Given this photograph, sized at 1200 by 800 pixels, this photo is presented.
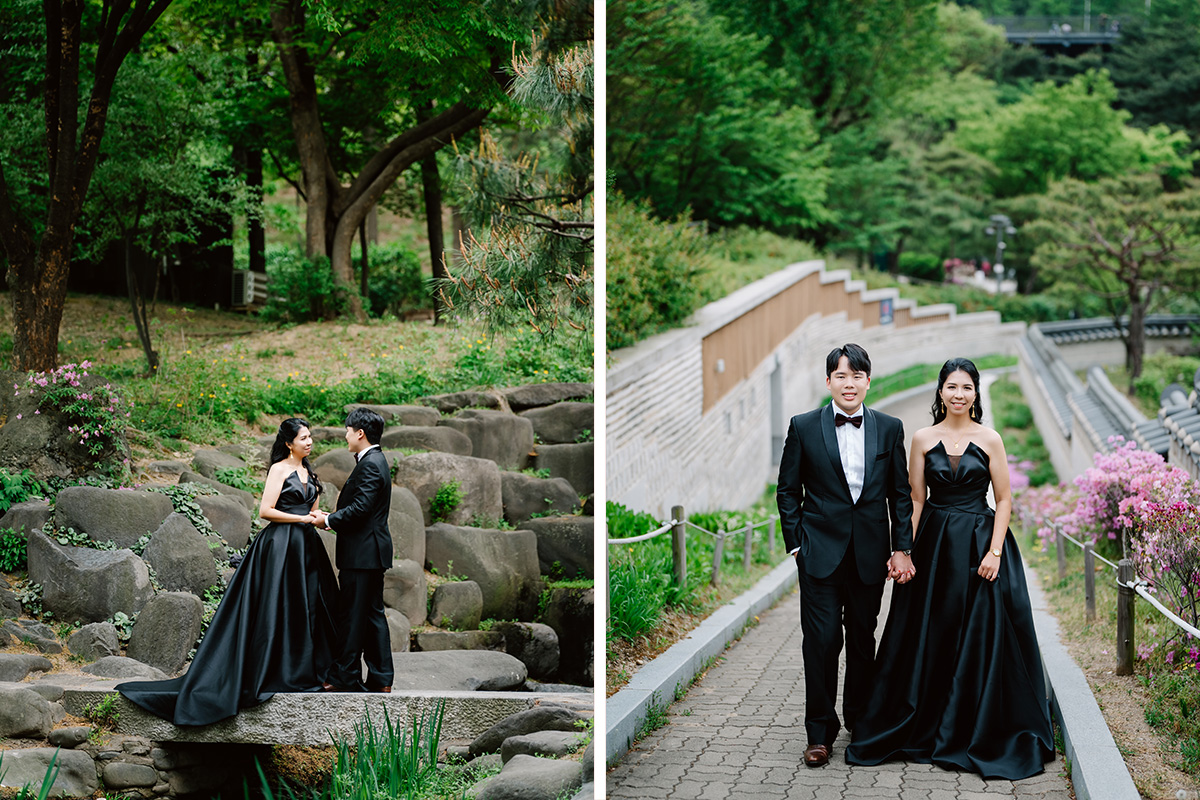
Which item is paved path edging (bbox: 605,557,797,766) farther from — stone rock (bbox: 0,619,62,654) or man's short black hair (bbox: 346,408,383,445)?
stone rock (bbox: 0,619,62,654)

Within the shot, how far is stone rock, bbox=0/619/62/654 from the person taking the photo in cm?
488

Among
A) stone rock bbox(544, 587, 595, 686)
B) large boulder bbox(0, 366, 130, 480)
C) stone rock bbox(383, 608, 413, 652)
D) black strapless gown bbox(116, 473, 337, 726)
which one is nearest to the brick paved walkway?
stone rock bbox(544, 587, 595, 686)

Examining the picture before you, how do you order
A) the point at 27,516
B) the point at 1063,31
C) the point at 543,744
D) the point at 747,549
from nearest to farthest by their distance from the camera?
1. the point at 543,744
2. the point at 27,516
3. the point at 747,549
4. the point at 1063,31

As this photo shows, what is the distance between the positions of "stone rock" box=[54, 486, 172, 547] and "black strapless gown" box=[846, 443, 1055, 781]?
351cm

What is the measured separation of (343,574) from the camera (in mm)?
5023

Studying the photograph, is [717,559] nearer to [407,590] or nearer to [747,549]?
[747,549]

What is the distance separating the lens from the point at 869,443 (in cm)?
416

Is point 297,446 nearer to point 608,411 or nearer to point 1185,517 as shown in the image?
point 608,411

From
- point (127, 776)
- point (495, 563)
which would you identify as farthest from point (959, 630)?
point (127, 776)

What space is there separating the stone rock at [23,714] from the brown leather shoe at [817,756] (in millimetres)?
3415

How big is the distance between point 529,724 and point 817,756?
4.31ft

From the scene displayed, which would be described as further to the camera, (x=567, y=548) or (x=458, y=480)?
(x=458, y=480)

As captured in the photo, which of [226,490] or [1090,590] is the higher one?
[226,490]

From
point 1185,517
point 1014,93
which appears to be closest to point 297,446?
point 1185,517
